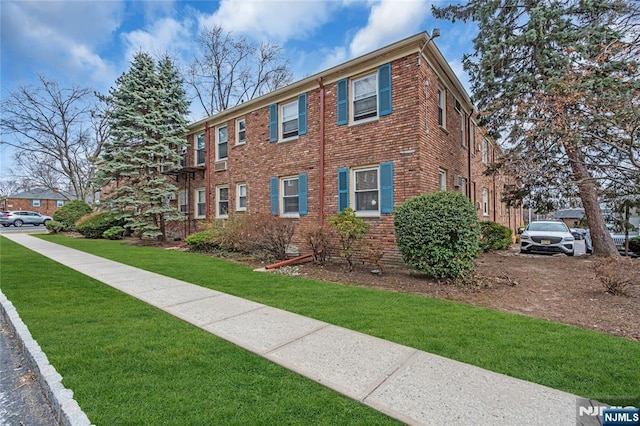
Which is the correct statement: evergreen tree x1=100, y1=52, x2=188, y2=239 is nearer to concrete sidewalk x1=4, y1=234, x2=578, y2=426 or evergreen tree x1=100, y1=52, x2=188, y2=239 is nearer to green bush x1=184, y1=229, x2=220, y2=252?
green bush x1=184, y1=229, x2=220, y2=252

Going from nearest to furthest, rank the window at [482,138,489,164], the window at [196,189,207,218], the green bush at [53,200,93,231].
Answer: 1. the window at [196,189,207,218]
2. the window at [482,138,489,164]
3. the green bush at [53,200,93,231]

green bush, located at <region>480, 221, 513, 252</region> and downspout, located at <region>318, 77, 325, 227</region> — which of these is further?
green bush, located at <region>480, 221, 513, 252</region>

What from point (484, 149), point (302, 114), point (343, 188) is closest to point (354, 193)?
point (343, 188)

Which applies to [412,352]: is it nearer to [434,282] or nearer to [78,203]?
[434,282]

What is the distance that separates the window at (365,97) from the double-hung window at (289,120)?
2499mm

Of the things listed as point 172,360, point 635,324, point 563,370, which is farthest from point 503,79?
point 172,360

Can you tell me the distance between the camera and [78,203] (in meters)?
21.6

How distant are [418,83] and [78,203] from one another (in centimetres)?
2435

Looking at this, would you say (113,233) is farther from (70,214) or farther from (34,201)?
(34,201)

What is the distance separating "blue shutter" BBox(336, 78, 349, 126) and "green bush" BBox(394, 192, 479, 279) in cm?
422

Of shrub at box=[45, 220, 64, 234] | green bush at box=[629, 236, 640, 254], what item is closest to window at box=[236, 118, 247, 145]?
green bush at box=[629, 236, 640, 254]

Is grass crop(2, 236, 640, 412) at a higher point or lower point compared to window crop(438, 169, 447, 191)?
lower

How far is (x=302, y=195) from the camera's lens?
33.8ft

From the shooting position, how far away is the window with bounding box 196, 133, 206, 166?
49.1 feet
